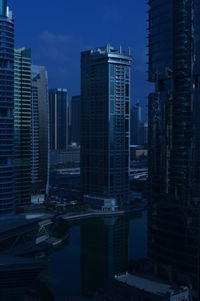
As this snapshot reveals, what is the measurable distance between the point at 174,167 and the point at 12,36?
10.1m

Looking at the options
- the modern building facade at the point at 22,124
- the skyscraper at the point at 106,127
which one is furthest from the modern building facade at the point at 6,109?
the skyscraper at the point at 106,127

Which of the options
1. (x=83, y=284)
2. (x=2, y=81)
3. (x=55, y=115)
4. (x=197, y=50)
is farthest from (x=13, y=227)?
(x=55, y=115)

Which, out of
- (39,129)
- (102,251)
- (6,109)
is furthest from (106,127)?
(102,251)

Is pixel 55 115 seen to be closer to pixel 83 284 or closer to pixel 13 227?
pixel 13 227

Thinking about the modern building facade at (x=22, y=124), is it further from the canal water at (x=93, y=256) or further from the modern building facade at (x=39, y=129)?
the modern building facade at (x=39, y=129)

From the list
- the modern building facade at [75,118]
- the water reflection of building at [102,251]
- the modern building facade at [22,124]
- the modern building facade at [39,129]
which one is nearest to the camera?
the water reflection of building at [102,251]

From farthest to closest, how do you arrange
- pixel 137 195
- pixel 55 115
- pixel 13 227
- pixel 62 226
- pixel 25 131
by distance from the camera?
pixel 55 115
pixel 137 195
pixel 25 131
pixel 62 226
pixel 13 227

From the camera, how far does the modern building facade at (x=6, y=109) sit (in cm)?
1923

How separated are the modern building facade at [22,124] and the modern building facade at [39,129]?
3.96m

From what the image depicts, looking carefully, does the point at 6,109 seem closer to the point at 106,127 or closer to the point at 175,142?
the point at 175,142

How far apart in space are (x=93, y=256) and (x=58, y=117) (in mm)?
36669

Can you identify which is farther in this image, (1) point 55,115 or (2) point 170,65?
(1) point 55,115

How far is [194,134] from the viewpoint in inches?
532

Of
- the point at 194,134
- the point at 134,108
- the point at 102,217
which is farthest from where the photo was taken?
the point at 134,108
